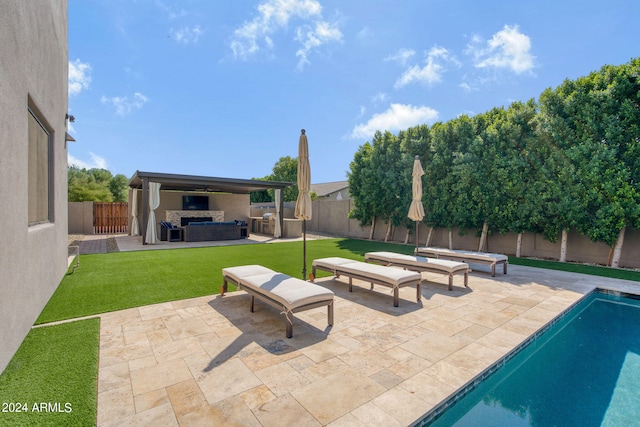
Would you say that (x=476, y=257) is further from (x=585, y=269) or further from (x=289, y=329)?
(x=289, y=329)

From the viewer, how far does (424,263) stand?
6.53 metres

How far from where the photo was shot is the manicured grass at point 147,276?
494cm

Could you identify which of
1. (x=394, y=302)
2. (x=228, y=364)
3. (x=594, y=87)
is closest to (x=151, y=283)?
(x=228, y=364)

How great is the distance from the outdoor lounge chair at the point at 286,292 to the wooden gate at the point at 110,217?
16.7 metres

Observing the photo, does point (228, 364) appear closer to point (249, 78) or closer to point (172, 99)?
point (249, 78)

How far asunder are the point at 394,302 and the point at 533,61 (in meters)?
8.79

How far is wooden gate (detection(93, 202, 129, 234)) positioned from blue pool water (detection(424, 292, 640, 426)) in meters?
19.9

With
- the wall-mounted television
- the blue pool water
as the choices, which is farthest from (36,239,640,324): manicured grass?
the wall-mounted television

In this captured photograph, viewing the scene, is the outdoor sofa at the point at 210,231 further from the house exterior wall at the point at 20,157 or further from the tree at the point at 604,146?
the tree at the point at 604,146

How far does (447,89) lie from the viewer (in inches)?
459

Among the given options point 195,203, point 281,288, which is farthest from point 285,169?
point 281,288

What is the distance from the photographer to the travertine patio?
238 centimetres

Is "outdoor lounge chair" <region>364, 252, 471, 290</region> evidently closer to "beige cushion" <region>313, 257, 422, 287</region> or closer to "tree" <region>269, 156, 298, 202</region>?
"beige cushion" <region>313, 257, 422, 287</region>

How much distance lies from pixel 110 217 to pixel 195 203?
5173 millimetres
